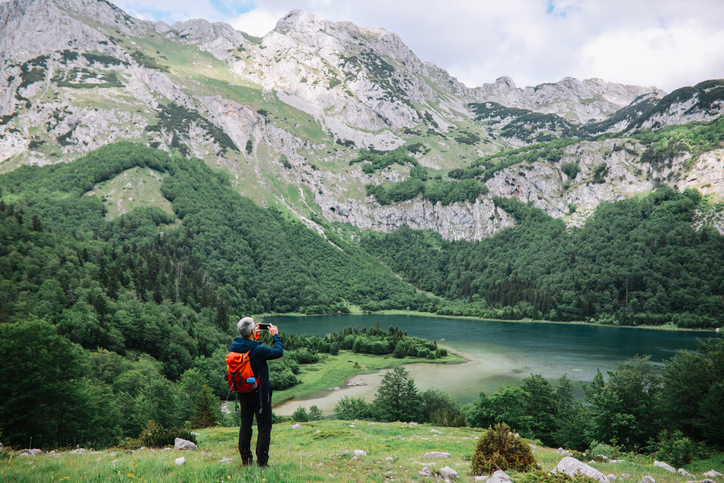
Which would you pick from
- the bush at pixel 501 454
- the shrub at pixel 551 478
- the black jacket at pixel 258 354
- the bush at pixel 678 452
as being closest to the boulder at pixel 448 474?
the bush at pixel 501 454

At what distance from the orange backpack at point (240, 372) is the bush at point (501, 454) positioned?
28.8 ft

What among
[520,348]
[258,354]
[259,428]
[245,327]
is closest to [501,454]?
[259,428]

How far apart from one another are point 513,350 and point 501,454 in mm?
116865

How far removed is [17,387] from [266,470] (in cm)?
2938

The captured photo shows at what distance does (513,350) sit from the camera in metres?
119

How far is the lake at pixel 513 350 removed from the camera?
266ft

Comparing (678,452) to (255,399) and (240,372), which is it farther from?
(240,372)

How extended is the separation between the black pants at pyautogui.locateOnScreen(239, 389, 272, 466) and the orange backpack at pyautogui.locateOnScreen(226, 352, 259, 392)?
0.44 meters

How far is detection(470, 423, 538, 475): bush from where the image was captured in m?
12.9

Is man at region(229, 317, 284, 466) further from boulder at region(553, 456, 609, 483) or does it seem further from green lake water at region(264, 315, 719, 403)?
green lake water at region(264, 315, 719, 403)

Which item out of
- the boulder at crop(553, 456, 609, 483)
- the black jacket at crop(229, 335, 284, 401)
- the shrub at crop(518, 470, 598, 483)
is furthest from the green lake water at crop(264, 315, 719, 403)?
the black jacket at crop(229, 335, 284, 401)

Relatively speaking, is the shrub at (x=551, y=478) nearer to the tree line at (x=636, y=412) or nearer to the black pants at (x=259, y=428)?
the black pants at (x=259, y=428)

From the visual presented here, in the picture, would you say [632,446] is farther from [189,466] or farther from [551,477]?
[189,466]

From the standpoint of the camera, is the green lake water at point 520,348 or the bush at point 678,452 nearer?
the bush at point 678,452
